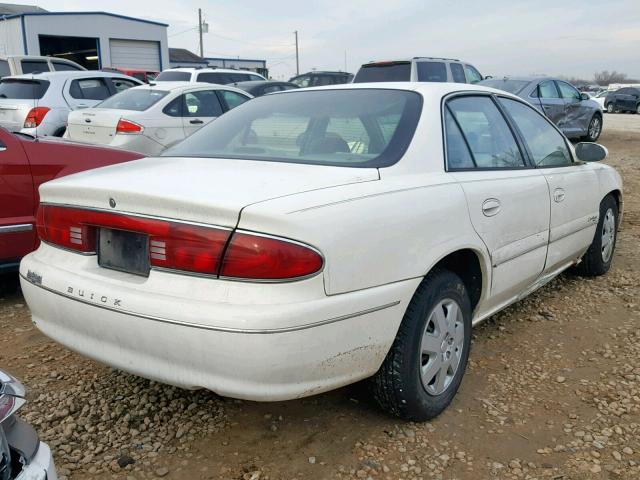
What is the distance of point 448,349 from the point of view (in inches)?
111

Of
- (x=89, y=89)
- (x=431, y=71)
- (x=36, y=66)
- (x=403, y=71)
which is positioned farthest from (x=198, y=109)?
(x=36, y=66)

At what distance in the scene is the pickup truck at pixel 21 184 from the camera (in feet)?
13.6

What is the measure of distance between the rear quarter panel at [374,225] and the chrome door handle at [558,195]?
1177mm

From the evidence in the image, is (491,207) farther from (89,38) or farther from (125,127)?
(89,38)

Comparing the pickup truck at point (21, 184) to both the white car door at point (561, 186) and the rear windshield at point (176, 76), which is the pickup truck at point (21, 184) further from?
the rear windshield at point (176, 76)

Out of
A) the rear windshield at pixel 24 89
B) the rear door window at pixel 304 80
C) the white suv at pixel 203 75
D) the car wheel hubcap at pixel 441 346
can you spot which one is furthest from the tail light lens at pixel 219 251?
the rear door window at pixel 304 80

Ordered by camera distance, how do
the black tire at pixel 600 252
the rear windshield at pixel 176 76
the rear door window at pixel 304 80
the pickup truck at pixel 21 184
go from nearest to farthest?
the pickup truck at pixel 21 184
the black tire at pixel 600 252
the rear windshield at pixel 176 76
the rear door window at pixel 304 80

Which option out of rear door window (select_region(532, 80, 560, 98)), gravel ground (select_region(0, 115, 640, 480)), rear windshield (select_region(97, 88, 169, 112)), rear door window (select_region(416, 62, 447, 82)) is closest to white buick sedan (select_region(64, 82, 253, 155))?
rear windshield (select_region(97, 88, 169, 112))

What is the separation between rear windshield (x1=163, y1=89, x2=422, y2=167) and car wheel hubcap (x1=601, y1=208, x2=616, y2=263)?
2.50m

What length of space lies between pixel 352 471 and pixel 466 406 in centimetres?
78

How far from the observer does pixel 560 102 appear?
13039mm

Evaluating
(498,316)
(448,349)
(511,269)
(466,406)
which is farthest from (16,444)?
(498,316)

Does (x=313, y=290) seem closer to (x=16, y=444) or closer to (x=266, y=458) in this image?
(x=266, y=458)

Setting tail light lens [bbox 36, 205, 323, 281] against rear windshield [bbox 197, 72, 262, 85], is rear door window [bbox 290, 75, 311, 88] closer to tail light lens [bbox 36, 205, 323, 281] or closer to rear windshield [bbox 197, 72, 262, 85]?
rear windshield [bbox 197, 72, 262, 85]
